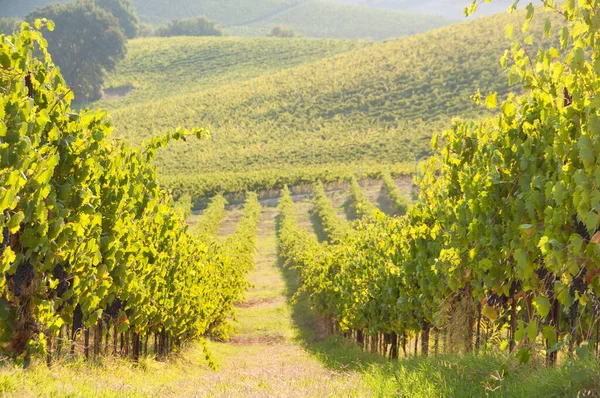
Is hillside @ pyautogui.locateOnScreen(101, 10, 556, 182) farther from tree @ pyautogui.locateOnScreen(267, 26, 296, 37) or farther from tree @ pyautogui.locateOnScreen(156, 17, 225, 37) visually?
tree @ pyautogui.locateOnScreen(267, 26, 296, 37)

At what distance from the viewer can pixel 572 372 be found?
4965 mm

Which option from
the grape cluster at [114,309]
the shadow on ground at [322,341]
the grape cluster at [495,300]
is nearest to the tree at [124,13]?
the shadow on ground at [322,341]

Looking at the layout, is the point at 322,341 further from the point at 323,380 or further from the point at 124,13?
the point at 124,13

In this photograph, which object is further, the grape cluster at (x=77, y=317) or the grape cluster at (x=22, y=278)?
the grape cluster at (x=77, y=317)

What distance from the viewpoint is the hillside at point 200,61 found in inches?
4513

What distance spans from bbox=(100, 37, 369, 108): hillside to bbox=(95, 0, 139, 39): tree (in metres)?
2.89

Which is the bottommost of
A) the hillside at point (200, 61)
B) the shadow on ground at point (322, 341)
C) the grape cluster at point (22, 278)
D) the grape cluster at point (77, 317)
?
the shadow on ground at point (322, 341)

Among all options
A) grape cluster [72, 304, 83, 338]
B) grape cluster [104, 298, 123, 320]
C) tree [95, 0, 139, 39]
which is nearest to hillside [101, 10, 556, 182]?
tree [95, 0, 139, 39]

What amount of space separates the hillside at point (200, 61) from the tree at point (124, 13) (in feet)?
9.48

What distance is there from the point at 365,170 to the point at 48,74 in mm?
50350

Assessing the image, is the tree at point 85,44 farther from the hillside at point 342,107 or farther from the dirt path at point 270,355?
the dirt path at point 270,355

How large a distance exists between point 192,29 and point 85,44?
61621 mm

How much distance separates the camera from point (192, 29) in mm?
165875

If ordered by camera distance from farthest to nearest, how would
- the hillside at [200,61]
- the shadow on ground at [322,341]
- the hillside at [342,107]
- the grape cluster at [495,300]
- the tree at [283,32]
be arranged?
the tree at [283,32], the hillside at [200,61], the hillside at [342,107], the shadow on ground at [322,341], the grape cluster at [495,300]
